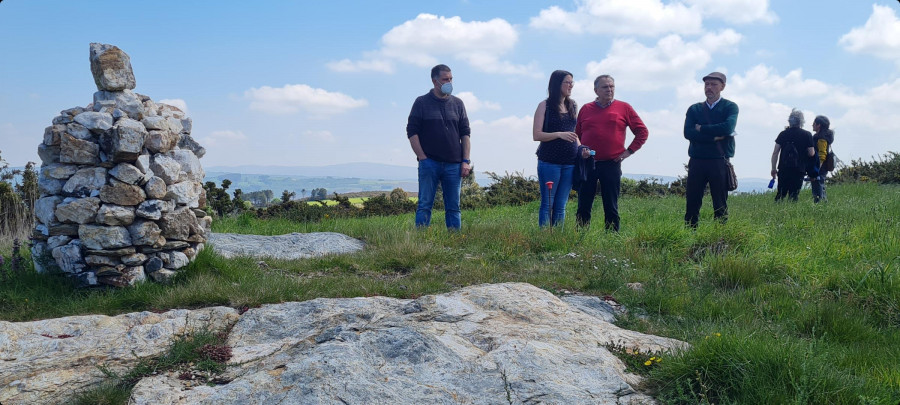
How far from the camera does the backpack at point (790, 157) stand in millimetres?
10164

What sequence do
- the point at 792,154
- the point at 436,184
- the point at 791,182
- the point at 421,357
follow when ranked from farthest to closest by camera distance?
the point at 791,182
the point at 792,154
the point at 436,184
the point at 421,357

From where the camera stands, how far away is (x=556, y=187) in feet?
24.7

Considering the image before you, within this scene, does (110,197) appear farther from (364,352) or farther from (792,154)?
(792,154)

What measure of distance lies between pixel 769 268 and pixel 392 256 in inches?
148

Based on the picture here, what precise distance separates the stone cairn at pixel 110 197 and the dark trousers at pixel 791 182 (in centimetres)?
988

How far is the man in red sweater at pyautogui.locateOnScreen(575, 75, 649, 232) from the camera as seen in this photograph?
7.23 meters

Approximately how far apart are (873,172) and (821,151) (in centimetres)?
870

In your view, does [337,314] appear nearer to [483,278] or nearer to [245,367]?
[245,367]

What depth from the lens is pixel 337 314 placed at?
4.18 metres

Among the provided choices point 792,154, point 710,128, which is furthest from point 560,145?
point 792,154

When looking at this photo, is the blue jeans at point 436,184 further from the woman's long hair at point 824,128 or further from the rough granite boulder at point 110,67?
the woman's long hair at point 824,128

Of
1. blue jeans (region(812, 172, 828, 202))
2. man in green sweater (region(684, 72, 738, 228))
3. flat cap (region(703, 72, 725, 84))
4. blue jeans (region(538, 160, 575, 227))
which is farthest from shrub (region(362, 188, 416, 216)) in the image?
blue jeans (region(812, 172, 828, 202))

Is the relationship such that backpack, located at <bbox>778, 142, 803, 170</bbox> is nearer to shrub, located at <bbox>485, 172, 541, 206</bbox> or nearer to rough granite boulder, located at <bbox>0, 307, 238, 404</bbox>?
shrub, located at <bbox>485, 172, 541, 206</bbox>

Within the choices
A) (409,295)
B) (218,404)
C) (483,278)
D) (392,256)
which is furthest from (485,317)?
(392,256)
